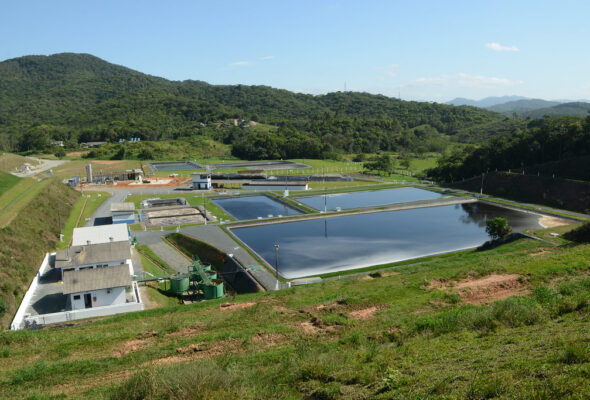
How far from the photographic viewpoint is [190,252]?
35.3m

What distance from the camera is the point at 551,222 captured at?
4284 centimetres

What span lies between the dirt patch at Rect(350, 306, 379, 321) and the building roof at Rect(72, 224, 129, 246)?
2218cm

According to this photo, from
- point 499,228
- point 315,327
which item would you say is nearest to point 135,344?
point 315,327

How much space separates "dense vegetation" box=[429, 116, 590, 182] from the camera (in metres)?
58.1

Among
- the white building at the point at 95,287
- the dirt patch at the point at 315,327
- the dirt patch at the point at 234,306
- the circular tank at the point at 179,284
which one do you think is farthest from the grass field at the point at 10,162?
the dirt patch at the point at 315,327

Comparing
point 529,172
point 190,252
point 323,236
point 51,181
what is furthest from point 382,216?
point 51,181

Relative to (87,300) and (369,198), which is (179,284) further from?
(369,198)

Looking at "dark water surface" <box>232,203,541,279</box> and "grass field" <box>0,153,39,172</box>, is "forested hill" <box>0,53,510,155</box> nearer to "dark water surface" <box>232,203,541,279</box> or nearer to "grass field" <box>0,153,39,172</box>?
"grass field" <box>0,153,39,172</box>

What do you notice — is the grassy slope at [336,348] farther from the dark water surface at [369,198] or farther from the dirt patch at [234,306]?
the dark water surface at [369,198]

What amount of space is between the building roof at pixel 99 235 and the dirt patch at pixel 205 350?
2079 cm

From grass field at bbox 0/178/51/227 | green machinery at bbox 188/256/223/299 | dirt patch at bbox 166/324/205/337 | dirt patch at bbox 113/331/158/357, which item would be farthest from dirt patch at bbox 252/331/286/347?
grass field at bbox 0/178/51/227

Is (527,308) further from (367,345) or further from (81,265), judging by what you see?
(81,265)

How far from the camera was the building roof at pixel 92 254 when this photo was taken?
1027 inches

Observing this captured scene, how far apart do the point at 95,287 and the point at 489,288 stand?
2103 cm
